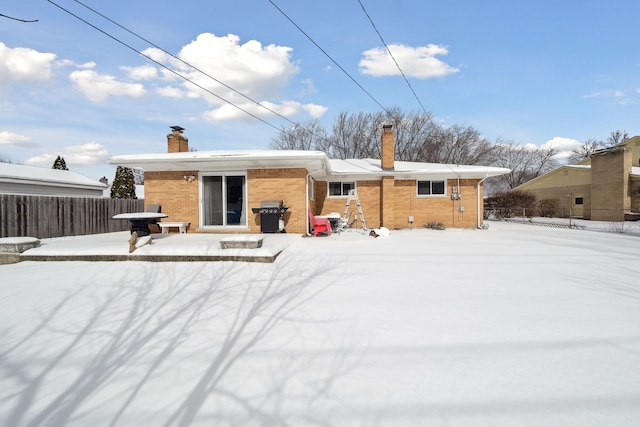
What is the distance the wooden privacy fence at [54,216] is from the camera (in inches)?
411

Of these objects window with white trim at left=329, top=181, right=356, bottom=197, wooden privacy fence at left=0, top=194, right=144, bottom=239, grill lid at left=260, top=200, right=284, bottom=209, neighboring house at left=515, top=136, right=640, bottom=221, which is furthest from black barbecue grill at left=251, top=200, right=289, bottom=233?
neighboring house at left=515, top=136, right=640, bottom=221

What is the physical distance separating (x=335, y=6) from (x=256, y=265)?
7.38 metres

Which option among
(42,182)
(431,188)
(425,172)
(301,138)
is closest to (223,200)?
(425,172)

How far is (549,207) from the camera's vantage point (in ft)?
86.9

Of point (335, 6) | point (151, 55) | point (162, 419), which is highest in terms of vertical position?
point (335, 6)

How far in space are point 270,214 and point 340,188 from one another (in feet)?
19.9

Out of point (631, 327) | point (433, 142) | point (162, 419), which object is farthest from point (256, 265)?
point (433, 142)

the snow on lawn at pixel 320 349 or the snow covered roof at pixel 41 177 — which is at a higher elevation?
the snow covered roof at pixel 41 177

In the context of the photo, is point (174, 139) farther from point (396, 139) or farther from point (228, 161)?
point (396, 139)

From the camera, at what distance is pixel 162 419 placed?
78.7 inches

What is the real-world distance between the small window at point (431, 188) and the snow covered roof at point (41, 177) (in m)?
21.0

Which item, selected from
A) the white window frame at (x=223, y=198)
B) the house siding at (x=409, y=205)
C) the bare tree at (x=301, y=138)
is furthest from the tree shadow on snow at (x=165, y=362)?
the bare tree at (x=301, y=138)

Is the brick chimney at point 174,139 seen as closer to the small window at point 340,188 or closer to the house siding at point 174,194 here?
the house siding at point 174,194

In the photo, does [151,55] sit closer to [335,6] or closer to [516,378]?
[335,6]
